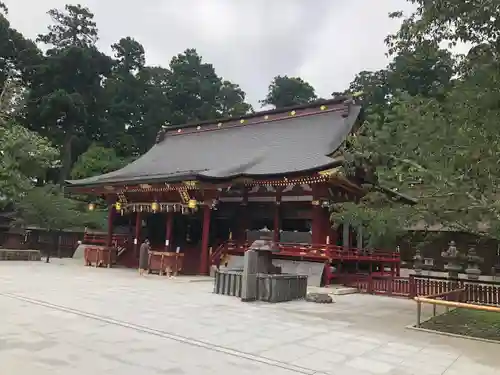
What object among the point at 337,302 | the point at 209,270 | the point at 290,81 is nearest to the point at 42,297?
the point at 337,302

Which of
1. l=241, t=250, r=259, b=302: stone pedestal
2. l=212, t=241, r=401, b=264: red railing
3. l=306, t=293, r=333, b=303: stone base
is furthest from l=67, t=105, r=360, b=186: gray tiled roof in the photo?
l=241, t=250, r=259, b=302: stone pedestal

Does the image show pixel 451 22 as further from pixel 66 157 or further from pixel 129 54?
pixel 129 54

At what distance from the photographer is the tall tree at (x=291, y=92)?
5838 cm

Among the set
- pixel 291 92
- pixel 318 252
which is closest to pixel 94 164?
pixel 318 252

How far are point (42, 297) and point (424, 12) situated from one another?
8929 mm

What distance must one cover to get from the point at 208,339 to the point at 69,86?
133 ft

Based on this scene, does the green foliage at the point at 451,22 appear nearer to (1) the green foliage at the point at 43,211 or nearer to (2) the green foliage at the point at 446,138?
(2) the green foliage at the point at 446,138

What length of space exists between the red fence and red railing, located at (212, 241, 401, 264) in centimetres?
123

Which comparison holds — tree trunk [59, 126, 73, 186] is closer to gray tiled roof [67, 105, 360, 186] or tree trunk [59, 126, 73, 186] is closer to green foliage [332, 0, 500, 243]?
gray tiled roof [67, 105, 360, 186]

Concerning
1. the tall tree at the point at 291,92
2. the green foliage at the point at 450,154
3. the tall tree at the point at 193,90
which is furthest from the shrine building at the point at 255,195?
the tall tree at the point at 291,92

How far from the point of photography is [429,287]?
11984mm

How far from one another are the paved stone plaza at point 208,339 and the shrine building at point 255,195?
231 inches

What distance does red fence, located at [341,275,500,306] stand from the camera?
11305 mm

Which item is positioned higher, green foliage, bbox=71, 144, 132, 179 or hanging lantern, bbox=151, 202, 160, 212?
green foliage, bbox=71, 144, 132, 179
